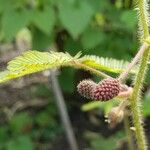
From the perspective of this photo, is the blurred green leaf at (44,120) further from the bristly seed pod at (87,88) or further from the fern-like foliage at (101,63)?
the bristly seed pod at (87,88)

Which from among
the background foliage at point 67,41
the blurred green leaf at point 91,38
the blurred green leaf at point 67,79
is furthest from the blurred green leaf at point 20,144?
the blurred green leaf at point 91,38

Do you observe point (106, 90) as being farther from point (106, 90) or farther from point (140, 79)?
point (140, 79)

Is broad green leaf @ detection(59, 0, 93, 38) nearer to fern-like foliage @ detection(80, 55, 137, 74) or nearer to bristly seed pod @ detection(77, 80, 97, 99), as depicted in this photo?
fern-like foliage @ detection(80, 55, 137, 74)

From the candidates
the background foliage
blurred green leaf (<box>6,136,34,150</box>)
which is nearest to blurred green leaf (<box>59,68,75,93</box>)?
the background foliage

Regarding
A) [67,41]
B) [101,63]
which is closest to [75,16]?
[67,41]

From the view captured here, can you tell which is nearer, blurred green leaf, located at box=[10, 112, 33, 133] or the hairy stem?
the hairy stem
